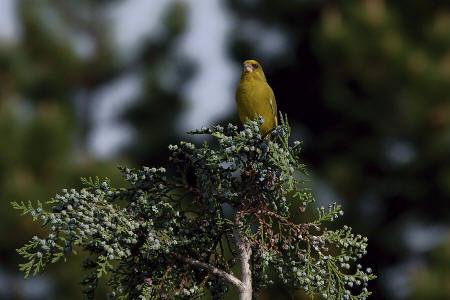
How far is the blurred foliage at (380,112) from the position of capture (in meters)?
6.92

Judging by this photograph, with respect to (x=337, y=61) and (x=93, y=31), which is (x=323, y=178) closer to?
(x=337, y=61)

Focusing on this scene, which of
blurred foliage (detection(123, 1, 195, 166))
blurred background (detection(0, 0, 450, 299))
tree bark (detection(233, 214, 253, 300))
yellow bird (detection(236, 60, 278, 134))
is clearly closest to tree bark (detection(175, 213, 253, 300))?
tree bark (detection(233, 214, 253, 300))

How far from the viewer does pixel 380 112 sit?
728 cm

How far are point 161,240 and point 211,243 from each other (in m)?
0.17

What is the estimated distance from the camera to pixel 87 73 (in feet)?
27.5

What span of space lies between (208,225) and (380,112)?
6.24 m

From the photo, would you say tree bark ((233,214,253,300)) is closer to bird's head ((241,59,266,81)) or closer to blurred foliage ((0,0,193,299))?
bird's head ((241,59,266,81))

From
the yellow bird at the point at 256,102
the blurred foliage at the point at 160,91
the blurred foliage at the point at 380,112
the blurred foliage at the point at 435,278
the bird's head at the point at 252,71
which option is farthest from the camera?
the blurred foliage at the point at 160,91

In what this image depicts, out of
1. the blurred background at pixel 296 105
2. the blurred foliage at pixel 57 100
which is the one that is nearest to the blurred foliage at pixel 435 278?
the blurred background at pixel 296 105

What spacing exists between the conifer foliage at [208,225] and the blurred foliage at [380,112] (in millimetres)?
5655

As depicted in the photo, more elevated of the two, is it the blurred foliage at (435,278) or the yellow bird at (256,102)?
the blurred foliage at (435,278)

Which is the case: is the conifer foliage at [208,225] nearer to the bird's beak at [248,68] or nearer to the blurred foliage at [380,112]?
the bird's beak at [248,68]

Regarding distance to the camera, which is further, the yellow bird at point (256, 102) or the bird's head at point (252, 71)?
the bird's head at point (252, 71)

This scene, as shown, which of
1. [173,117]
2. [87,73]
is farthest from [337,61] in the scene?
[87,73]
